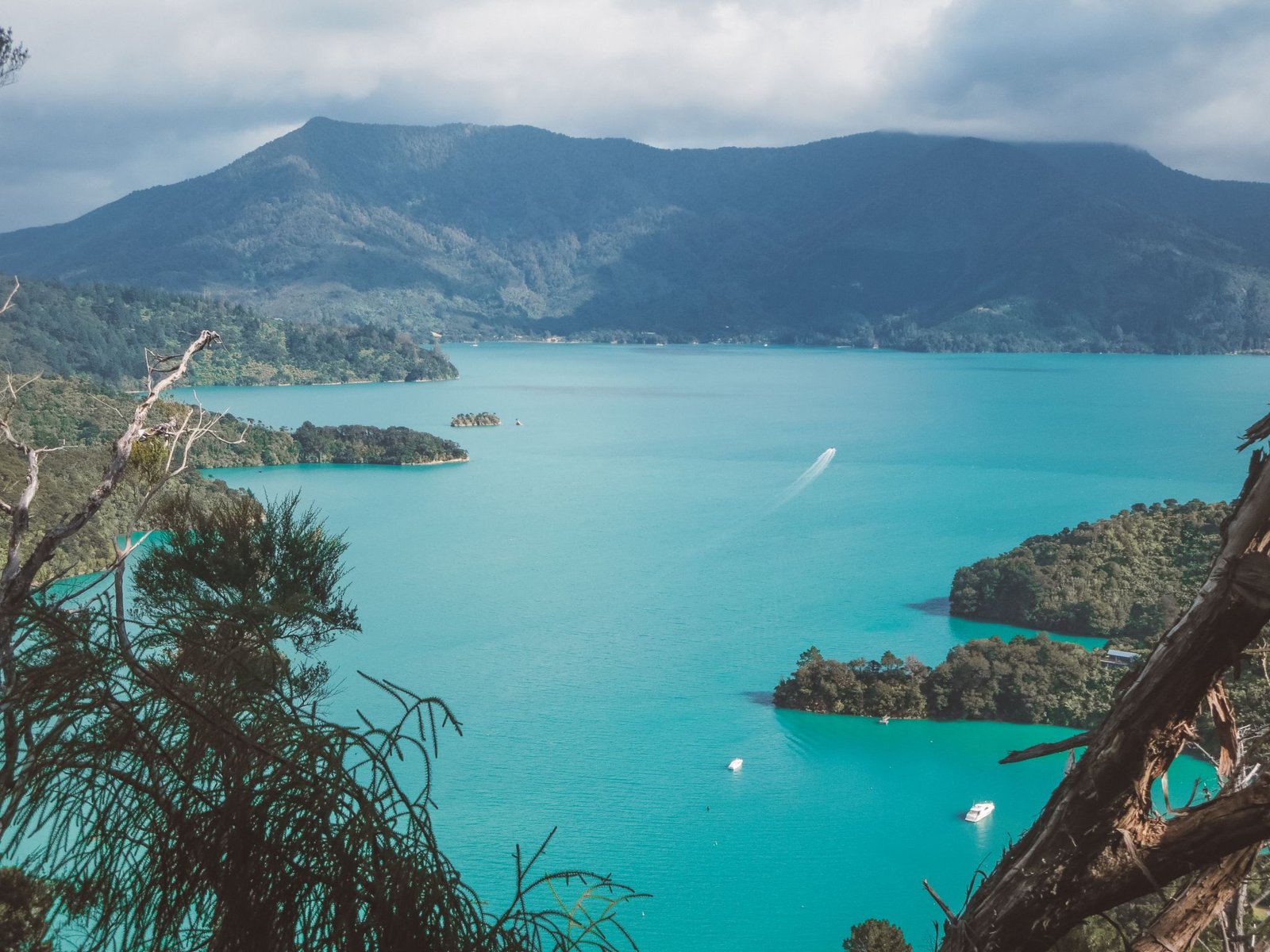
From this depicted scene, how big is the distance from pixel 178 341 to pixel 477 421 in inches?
1072

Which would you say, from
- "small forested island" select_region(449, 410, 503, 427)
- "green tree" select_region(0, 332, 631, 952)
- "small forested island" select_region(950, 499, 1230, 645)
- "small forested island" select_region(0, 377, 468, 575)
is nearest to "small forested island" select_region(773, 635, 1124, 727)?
"small forested island" select_region(950, 499, 1230, 645)

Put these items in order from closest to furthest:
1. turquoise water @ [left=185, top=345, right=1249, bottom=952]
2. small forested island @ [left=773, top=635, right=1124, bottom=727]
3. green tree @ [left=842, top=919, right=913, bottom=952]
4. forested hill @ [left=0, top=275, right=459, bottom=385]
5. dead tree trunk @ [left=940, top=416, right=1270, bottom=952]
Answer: dead tree trunk @ [left=940, top=416, right=1270, bottom=952] < green tree @ [left=842, top=919, right=913, bottom=952] < turquoise water @ [left=185, top=345, right=1249, bottom=952] < small forested island @ [left=773, top=635, right=1124, bottom=727] < forested hill @ [left=0, top=275, right=459, bottom=385]

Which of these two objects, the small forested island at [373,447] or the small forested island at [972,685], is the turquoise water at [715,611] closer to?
the small forested island at [972,685]

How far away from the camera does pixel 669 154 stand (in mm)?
178375

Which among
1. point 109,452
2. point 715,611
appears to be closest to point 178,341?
point 715,611

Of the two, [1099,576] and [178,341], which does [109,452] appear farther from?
[178,341]

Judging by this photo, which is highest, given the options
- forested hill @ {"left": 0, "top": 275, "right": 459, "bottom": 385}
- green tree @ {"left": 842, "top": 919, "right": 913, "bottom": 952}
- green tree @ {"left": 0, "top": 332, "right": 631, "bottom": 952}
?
green tree @ {"left": 0, "top": 332, "right": 631, "bottom": 952}

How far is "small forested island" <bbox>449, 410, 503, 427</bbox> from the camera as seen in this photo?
5684 cm

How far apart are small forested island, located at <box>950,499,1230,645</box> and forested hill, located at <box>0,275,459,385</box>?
43463mm

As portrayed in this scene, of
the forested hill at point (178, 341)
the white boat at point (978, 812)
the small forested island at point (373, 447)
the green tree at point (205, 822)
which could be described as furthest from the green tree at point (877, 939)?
the forested hill at point (178, 341)

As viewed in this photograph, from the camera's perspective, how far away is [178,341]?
73000 mm

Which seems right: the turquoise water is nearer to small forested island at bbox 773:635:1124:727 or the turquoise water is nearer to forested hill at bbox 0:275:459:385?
small forested island at bbox 773:635:1124:727

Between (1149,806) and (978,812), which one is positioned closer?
(1149,806)

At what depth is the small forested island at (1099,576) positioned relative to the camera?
22625mm
